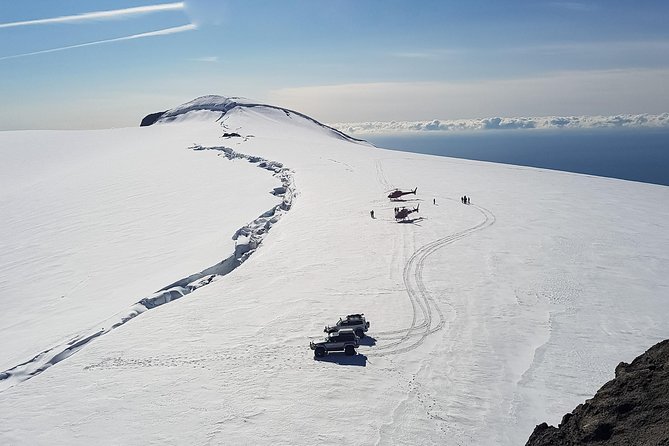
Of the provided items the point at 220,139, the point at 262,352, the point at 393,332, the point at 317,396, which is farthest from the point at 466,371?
the point at 220,139

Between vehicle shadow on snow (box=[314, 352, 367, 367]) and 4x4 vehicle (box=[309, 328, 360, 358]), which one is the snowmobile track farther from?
4x4 vehicle (box=[309, 328, 360, 358])

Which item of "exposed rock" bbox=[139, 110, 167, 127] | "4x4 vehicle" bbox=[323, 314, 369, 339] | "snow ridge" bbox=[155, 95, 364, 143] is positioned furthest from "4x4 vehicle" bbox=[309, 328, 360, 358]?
"exposed rock" bbox=[139, 110, 167, 127]

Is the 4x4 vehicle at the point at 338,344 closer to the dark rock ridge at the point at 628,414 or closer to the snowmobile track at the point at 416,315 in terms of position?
the snowmobile track at the point at 416,315

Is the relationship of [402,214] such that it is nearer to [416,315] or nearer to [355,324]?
[416,315]

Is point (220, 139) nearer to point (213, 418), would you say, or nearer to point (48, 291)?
point (48, 291)

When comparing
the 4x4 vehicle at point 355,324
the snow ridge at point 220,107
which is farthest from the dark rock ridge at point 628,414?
the snow ridge at point 220,107

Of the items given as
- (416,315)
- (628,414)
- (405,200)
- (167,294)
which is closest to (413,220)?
(405,200)

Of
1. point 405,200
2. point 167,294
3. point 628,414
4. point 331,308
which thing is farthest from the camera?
point 405,200
